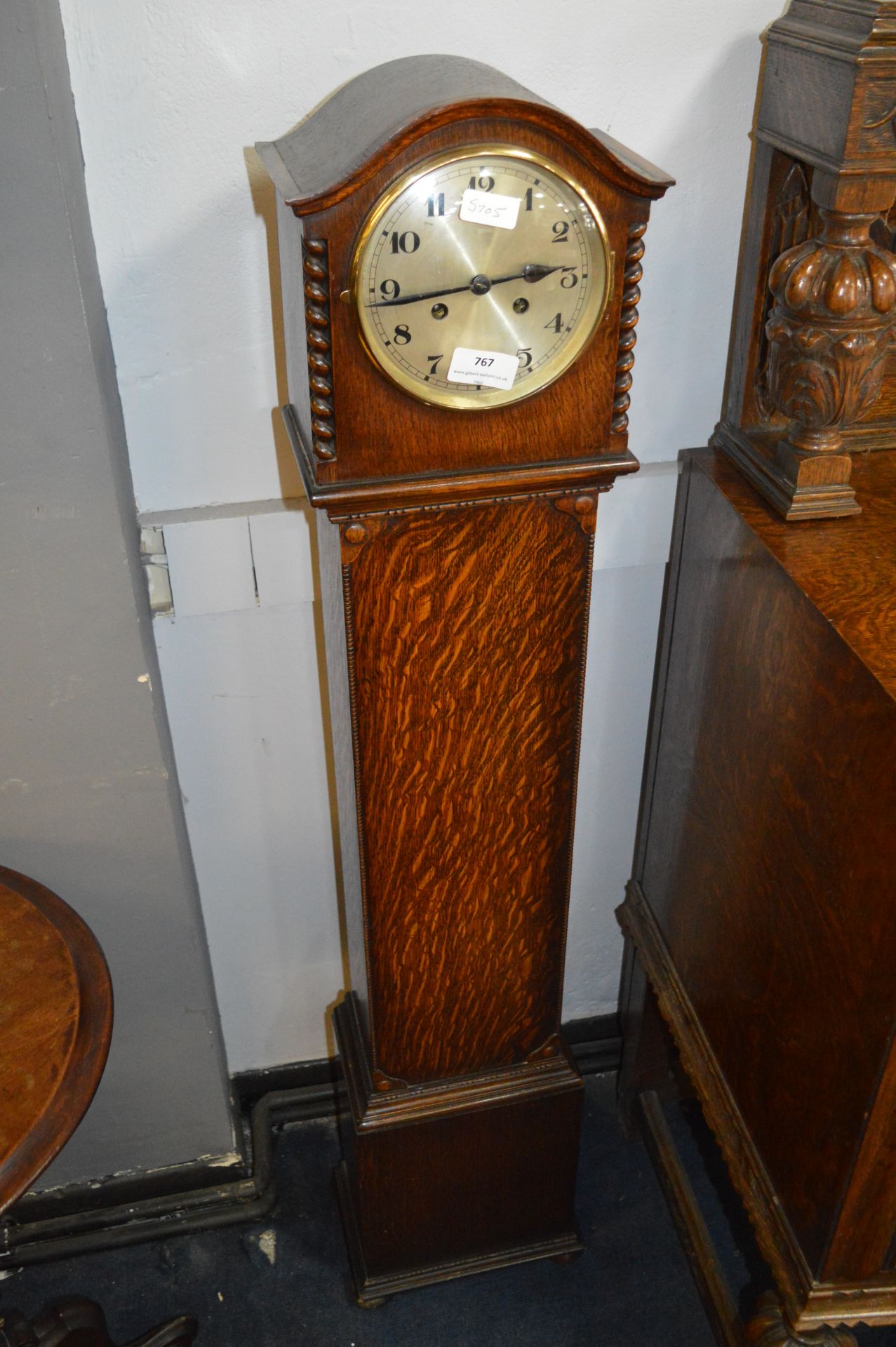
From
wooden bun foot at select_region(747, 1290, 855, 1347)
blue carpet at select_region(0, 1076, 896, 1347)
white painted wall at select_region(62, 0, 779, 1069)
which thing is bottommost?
blue carpet at select_region(0, 1076, 896, 1347)

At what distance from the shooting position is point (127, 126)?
1.15m

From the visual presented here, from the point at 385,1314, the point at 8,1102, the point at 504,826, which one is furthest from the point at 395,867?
the point at 385,1314

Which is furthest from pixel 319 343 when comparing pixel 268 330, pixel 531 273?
pixel 268 330

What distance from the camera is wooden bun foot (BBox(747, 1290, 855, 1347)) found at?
1.28 metres

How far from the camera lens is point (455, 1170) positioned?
1.59m

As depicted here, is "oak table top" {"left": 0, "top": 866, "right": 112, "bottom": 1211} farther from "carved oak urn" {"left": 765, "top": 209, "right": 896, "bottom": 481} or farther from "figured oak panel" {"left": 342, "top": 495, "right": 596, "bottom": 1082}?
"carved oak urn" {"left": 765, "top": 209, "right": 896, "bottom": 481}

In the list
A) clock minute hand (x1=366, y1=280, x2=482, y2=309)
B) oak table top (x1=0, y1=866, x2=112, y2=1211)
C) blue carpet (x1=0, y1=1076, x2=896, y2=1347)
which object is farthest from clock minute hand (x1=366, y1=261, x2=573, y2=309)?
blue carpet (x1=0, y1=1076, x2=896, y2=1347)

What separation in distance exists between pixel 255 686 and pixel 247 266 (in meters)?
0.55

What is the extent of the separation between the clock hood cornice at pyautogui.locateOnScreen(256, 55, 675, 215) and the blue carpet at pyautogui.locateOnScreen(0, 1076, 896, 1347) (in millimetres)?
1532

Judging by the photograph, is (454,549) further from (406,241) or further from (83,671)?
(83,671)

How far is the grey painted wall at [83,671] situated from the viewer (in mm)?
1062

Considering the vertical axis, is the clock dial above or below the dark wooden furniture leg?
above

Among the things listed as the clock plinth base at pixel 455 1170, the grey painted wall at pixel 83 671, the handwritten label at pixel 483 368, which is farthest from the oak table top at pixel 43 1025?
the handwritten label at pixel 483 368

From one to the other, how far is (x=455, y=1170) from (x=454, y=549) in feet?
3.10
